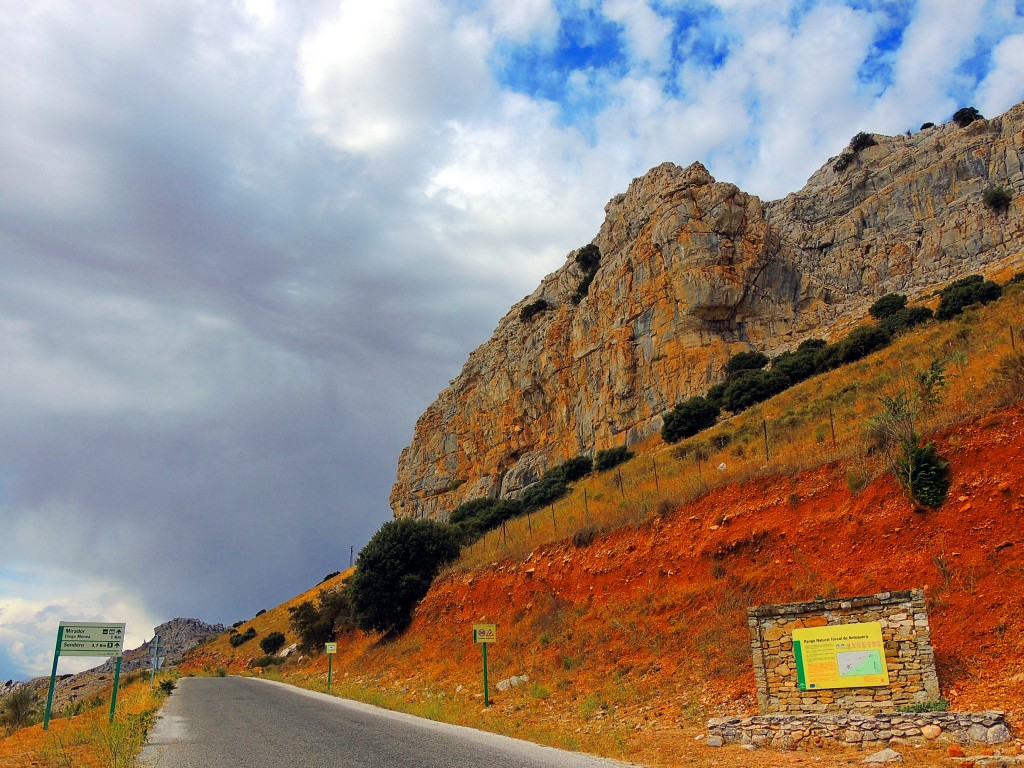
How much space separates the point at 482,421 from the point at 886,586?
75.8m

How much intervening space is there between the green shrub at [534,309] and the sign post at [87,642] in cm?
7483

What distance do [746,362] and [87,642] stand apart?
4877 centimetres

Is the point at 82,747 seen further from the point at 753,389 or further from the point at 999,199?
the point at 999,199

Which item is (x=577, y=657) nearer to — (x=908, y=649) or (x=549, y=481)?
(x=908, y=649)

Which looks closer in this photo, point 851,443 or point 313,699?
point 851,443

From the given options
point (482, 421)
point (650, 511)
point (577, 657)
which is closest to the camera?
point (577, 657)

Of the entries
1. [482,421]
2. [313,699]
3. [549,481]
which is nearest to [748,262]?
[549,481]

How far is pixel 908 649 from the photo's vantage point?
10.9 metres

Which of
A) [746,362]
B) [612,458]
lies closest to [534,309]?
[746,362]

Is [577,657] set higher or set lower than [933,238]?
lower

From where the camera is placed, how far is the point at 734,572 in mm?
17266

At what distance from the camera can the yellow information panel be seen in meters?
11.1

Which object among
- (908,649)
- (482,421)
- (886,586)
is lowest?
(908,649)

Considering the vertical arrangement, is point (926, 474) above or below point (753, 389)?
below
